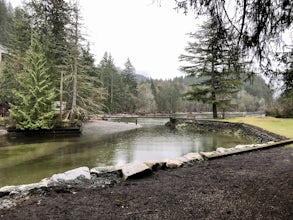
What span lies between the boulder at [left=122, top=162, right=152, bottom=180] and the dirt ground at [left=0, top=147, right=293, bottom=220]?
0.35 ft

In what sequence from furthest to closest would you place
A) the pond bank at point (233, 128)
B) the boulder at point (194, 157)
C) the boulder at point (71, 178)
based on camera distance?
1. the pond bank at point (233, 128)
2. the boulder at point (194, 157)
3. the boulder at point (71, 178)

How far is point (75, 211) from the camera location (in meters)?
2.96

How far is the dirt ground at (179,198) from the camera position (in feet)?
9.16

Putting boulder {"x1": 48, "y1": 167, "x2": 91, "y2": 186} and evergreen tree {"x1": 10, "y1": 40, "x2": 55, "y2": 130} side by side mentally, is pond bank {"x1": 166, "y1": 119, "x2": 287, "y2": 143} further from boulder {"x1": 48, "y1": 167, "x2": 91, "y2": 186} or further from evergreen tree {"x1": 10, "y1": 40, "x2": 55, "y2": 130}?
evergreen tree {"x1": 10, "y1": 40, "x2": 55, "y2": 130}

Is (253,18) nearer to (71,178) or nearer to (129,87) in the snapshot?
(71,178)

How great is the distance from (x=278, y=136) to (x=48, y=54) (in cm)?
1874

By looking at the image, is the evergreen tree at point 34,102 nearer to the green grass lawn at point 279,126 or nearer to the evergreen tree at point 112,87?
the green grass lawn at point 279,126

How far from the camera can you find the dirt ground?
110 inches

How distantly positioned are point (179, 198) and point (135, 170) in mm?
1335

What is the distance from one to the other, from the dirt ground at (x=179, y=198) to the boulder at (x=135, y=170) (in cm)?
11

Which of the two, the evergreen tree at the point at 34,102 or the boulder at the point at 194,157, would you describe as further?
the evergreen tree at the point at 34,102

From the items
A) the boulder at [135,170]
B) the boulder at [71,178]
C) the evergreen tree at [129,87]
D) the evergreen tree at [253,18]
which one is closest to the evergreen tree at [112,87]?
the evergreen tree at [129,87]

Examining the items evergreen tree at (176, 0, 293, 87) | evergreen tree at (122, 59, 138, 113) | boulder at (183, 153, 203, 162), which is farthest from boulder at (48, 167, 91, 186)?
evergreen tree at (122, 59, 138, 113)

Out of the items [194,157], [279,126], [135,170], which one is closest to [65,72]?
[279,126]
